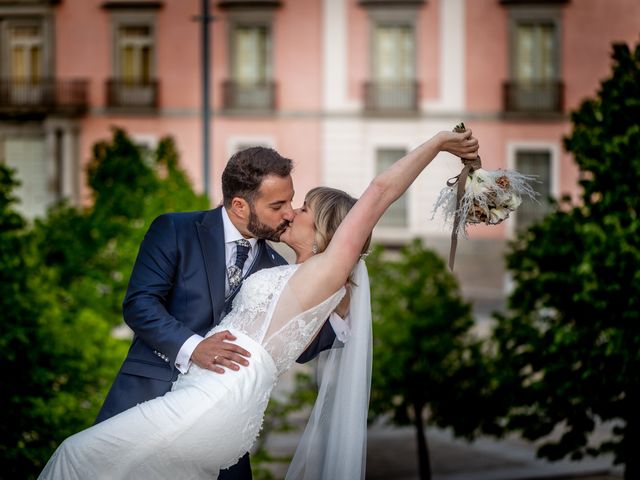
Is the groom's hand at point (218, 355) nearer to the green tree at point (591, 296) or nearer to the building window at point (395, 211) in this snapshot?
the green tree at point (591, 296)

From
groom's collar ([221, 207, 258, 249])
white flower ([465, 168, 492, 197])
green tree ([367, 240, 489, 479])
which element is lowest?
green tree ([367, 240, 489, 479])

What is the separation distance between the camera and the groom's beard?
3.93 m

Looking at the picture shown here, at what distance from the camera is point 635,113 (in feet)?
24.5

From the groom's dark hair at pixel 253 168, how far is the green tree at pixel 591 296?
3.94 metres

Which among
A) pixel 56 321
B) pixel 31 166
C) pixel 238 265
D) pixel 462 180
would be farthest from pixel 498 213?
pixel 31 166

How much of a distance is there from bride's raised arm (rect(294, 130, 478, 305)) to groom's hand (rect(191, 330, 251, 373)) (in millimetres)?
367

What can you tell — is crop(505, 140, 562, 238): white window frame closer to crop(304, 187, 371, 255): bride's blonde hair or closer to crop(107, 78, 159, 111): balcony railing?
crop(107, 78, 159, 111): balcony railing

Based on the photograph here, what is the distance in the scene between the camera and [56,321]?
693 cm

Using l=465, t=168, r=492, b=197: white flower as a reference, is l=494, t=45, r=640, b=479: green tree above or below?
below

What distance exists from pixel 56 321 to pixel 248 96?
797 inches

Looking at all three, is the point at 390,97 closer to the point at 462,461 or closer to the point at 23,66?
the point at 23,66

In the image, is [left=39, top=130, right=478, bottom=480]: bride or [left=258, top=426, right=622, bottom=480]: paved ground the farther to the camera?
[left=258, top=426, right=622, bottom=480]: paved ground

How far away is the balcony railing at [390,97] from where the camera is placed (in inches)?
1043

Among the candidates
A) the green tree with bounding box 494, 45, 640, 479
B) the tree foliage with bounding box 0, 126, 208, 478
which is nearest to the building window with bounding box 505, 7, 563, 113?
the tree foliage with bounding box 0, 126, 208, 478
